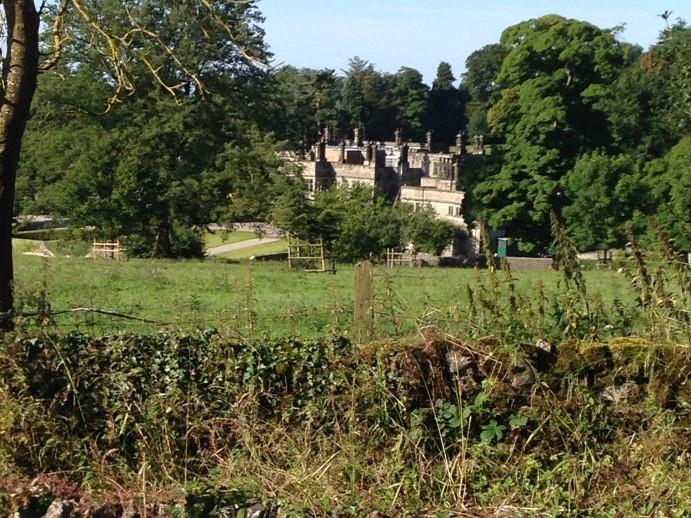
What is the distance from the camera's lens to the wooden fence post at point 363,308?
22.7 feet

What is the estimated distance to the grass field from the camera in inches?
296

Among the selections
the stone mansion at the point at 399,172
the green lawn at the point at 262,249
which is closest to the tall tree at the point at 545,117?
the green lawn at the point at 262,249

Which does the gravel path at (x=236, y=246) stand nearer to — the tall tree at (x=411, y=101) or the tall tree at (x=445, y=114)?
the tall tree at (x=411, y=101)

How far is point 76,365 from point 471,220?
43306mm

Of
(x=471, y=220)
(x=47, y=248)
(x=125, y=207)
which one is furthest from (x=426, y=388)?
(x=471, y=220)

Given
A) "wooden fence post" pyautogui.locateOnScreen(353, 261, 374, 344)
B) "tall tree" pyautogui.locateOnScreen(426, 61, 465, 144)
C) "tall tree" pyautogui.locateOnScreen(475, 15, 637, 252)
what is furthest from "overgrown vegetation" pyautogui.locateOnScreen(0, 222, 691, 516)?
"tall tree" pyautogui.locateOnScreen(426, 61, 465, 144)

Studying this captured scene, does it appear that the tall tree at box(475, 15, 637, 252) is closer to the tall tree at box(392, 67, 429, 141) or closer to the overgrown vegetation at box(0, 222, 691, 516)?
the overgrown vegetation at box(0, 222, 691, 516)

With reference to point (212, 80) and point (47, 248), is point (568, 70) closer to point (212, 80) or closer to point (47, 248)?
point (212, 80)

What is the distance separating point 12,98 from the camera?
7555 millimetres

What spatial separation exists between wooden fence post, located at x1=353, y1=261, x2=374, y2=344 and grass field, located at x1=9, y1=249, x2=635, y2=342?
200 millimetres

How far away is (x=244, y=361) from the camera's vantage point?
21.0ft

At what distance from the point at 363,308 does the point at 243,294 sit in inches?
437

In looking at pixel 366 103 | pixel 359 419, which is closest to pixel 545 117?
pixel 359 419

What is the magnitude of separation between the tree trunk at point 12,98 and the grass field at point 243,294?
54 cm
